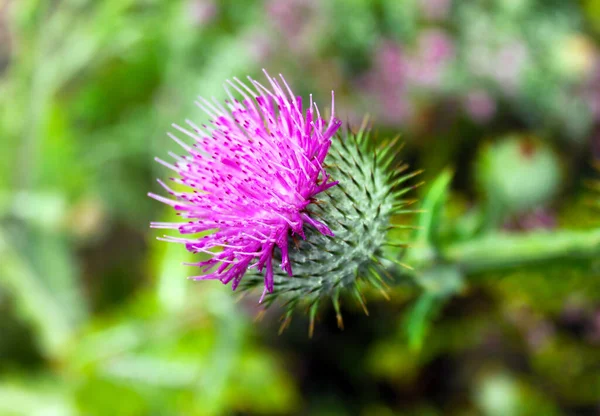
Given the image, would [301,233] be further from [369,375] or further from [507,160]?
[369,375]

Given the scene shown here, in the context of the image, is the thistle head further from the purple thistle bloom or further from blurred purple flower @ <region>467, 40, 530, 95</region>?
blurred purple flower @ <region>467, 40, 530, 95</region>

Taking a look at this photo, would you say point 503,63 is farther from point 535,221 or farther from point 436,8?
point 535,221

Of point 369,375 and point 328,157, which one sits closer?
point 328,157

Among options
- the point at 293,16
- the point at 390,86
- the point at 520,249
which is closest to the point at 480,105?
the point at 390,86

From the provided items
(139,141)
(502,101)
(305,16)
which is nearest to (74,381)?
(139,141)

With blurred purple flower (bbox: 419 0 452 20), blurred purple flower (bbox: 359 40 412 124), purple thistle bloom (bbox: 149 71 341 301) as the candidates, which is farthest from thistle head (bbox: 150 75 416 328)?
blurred purple flower (bbox: 419 0 452 20)
